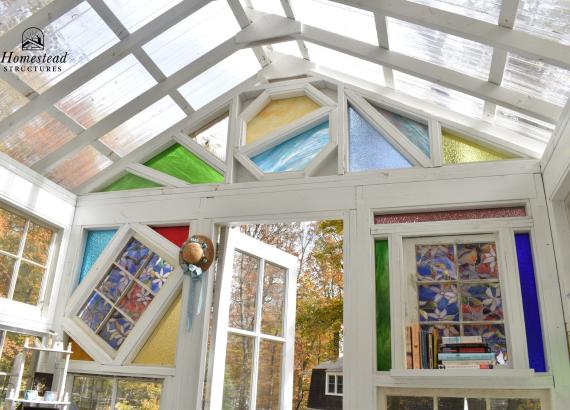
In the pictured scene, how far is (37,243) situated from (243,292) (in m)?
1.69

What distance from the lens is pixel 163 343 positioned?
12.1ft

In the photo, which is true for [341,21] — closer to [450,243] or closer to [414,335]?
[450,243]

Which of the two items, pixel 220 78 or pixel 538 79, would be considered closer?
pixel 538 79

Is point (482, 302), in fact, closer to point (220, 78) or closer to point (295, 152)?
point (295, 152)

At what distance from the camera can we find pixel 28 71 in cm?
332

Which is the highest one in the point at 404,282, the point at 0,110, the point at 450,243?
the point at 0,110

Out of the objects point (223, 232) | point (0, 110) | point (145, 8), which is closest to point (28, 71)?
point (0, 110)

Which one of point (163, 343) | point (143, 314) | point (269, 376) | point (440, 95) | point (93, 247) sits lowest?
point (269, 376)

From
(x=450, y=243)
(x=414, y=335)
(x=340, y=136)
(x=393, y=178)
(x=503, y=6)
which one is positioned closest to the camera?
(x=503, y=6)

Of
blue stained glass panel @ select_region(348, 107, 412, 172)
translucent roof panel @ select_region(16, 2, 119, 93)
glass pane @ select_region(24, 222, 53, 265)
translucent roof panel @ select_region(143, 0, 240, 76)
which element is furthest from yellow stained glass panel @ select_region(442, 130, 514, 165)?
glass pane @ select_region(24, 222, 53, 265)

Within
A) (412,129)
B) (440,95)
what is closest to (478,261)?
(412,129)

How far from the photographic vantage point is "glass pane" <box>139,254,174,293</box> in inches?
151

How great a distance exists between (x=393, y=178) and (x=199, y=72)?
1744 mm

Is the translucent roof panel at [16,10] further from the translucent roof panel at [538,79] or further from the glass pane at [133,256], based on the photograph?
the translucent roof panel at [538,79]
